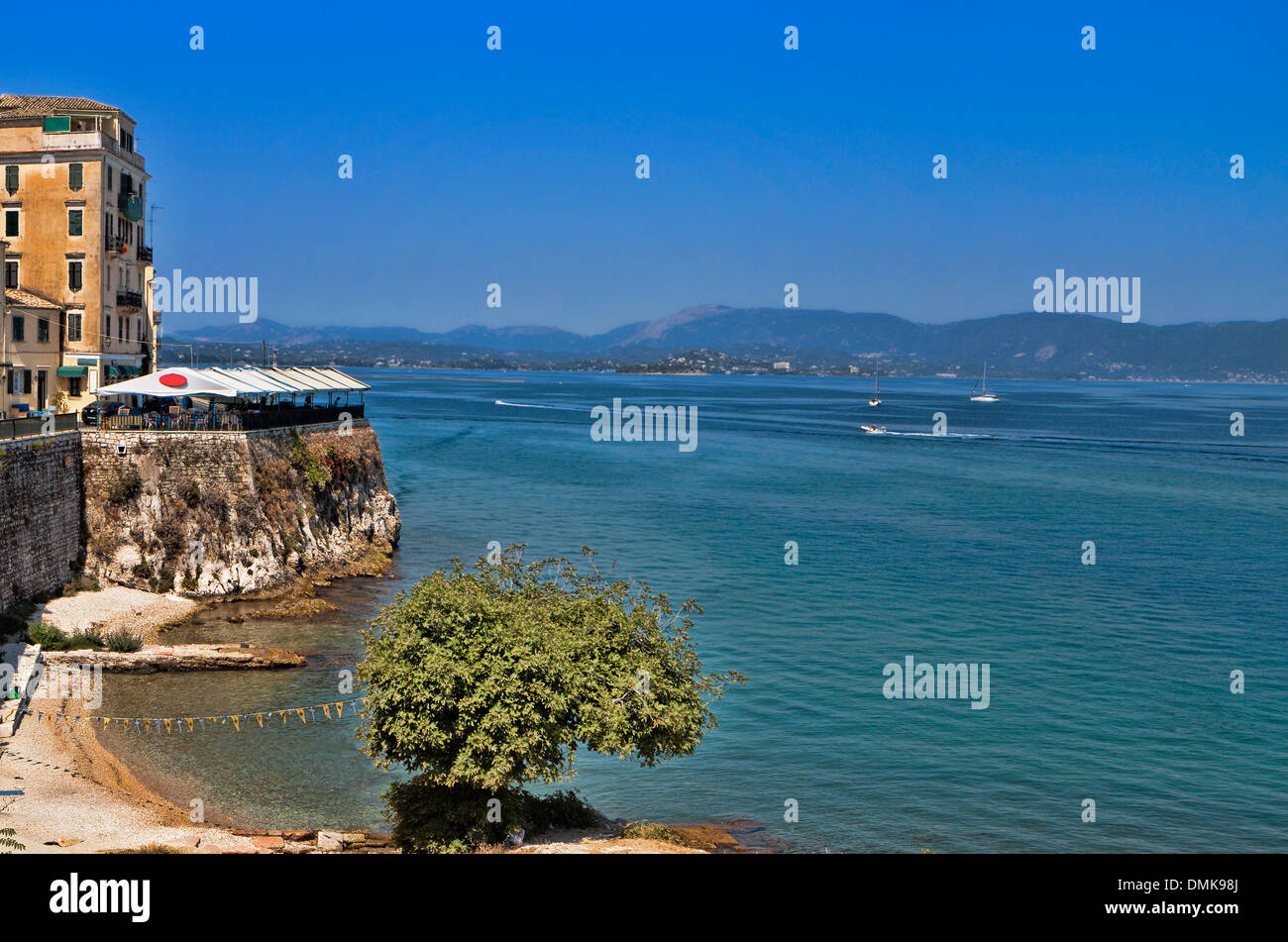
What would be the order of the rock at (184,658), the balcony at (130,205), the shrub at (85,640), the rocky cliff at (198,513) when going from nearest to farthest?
the rock at (184,658) → the shrub at (85,640) → the rocky cliff at (198,513) → the balcony at (130,205)

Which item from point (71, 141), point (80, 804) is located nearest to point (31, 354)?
point (71, 141)

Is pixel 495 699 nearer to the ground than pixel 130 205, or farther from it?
nearer to the ground

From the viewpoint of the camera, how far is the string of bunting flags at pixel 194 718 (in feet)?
106

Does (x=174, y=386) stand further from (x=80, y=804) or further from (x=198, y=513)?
(x=80, y=804)

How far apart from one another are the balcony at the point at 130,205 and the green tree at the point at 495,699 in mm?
38963

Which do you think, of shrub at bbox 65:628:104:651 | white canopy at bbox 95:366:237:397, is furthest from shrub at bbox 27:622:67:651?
white canopy at bbox 95:366:237:397

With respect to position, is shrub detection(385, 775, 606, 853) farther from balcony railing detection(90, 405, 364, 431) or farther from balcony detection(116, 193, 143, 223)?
balcony detection(116, 193, 143, 223)

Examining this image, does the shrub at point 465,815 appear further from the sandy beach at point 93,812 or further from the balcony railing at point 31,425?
the balcony railing at point 31,425

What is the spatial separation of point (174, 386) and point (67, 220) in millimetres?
13466

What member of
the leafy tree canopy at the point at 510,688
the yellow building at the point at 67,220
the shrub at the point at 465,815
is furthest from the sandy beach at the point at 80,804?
the yellow building at the point at 67,220

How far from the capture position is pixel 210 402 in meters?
52.6

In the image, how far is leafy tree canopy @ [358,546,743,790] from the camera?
23094mm

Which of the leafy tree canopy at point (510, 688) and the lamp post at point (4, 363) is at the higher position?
the lamp post at point (4, 363)

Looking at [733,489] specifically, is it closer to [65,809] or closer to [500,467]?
[500,467]
